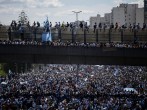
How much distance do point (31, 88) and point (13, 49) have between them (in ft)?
27.2

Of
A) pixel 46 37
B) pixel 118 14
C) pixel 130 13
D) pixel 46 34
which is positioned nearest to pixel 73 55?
pixel 46 37

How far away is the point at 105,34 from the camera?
→ 1432 inches

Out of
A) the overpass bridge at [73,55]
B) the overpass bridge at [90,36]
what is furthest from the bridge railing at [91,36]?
the overpass bridge at [73,55]

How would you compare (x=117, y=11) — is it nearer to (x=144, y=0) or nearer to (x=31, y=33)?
(x=144, y=0)

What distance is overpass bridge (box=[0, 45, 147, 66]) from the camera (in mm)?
32213

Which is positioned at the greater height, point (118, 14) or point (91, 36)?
point (118, 14)

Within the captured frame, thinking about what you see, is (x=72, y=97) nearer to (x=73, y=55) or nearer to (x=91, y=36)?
(x=73, y=55)

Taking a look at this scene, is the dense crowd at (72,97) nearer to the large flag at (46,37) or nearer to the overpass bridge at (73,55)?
the overpass bridge at (73,55)

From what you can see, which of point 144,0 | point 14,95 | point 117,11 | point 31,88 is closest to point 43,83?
point 31,88

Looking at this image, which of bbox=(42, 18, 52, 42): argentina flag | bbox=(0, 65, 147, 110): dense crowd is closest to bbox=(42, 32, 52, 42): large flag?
bbox=(42, 18, 52, 42): argentina flag

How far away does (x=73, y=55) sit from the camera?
32844 mm

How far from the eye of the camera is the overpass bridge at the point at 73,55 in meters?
32.2

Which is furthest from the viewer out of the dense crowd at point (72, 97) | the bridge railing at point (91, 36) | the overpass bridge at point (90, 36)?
the overpass bridge at point (90, 36)

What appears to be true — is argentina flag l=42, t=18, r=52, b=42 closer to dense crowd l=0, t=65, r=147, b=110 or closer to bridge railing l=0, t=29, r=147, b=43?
bridge railing l=0, t=29, r=147, b=43
